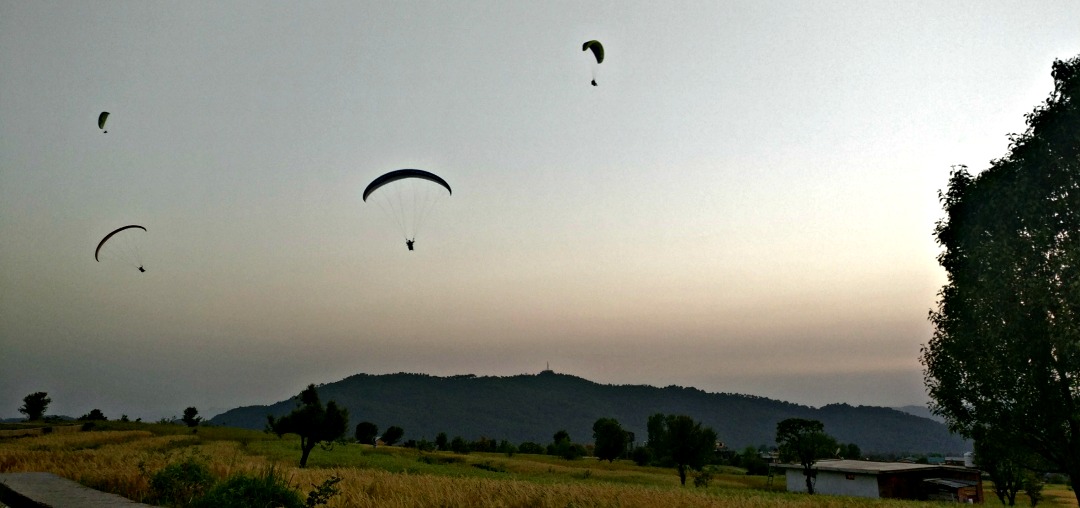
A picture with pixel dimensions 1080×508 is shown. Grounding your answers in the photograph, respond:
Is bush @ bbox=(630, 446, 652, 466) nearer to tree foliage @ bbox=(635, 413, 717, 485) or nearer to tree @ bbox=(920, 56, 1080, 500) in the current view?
tree foliage @ bbox=(635, 413, 717, 485)

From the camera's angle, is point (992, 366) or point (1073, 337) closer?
point (1073, 337)

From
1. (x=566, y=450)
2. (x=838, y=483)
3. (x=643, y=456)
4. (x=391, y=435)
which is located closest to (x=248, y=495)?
(x=838, y=483)

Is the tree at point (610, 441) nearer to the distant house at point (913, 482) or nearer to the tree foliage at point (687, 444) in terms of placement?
the tree foliage at point (687, 444)

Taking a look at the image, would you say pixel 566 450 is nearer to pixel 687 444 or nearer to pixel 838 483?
pixel 687 444

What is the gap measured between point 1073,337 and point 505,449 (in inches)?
5188

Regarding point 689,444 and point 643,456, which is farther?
point 643,456

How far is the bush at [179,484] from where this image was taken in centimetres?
1361

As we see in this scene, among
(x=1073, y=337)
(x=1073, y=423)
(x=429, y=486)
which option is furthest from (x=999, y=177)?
(x=429, y=486)

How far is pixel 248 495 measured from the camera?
35.8ft

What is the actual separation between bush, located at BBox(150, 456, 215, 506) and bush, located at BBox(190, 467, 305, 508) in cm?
299

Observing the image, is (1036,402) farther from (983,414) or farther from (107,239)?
(107,239)

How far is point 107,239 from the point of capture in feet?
133

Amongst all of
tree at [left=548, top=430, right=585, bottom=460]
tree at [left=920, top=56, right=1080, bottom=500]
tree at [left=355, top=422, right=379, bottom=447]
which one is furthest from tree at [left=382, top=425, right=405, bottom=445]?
tree at [left=920, top=56, right=1080, bottom=500]

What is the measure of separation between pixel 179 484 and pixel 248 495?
Result: 4.25 meters
